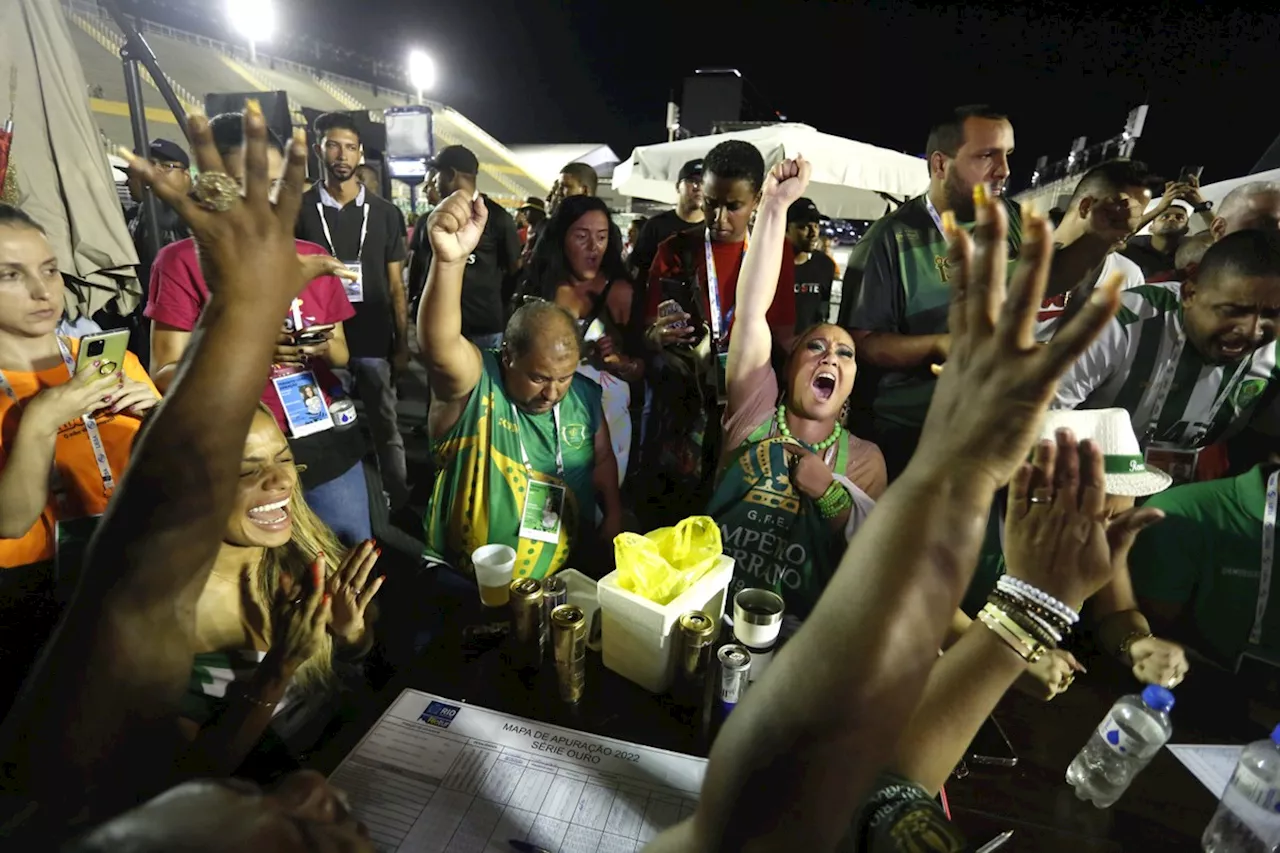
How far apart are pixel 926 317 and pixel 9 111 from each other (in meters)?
2.55

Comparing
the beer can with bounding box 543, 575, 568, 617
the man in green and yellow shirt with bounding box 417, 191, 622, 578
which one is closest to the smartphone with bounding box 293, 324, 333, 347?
the man in green and yellow shirt with bounding box 417, 191, 622, 578

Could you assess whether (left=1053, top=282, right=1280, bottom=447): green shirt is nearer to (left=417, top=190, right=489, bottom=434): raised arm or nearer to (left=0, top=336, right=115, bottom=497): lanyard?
(left=417, top=190, right=489, bottom=434): raised arm

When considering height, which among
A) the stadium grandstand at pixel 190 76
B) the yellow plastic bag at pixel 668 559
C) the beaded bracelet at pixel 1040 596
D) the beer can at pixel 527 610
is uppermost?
the stadium grandstand at pixel 190 76

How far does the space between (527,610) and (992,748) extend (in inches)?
42.0

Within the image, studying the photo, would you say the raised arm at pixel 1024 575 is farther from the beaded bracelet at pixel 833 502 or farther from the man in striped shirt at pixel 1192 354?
the man in striped shirt at pixel 1192 354

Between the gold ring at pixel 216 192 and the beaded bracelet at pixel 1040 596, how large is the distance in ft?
3.96

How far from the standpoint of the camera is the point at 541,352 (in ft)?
5.77

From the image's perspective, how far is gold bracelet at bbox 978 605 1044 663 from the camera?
0.81 m

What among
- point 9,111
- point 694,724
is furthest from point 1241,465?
point 9,111

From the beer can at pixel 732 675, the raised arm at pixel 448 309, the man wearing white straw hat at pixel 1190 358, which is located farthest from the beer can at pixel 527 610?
the man wearing white straw hat at pixel 1190 358

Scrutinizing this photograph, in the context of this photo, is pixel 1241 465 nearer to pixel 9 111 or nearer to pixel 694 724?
pixel 694 724

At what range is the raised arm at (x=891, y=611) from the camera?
0.61m

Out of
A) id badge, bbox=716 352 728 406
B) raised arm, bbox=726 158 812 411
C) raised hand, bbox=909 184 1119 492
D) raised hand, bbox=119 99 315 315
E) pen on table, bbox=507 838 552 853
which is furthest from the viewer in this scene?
id badge, bbox=716 352 728 406

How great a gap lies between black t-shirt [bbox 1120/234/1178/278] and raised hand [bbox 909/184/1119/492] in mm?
2307
